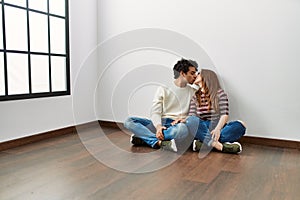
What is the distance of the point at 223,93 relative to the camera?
2441mm

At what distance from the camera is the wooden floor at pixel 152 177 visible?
1.45 metres

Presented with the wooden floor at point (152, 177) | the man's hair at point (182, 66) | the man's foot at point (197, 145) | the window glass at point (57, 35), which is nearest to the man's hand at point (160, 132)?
the wooden floor at point (152, 177)

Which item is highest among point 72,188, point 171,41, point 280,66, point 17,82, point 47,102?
point 171,41

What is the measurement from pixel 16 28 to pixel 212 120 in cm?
174

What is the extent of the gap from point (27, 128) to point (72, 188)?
114cm

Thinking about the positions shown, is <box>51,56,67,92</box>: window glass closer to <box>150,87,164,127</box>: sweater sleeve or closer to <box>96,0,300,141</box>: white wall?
<box>96,0,300,141</box>: white wall

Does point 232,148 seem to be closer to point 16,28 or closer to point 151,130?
point 151,130

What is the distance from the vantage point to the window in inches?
89.2

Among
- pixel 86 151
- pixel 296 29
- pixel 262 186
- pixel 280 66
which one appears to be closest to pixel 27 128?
pixel 86 151

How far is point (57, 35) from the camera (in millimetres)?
2752

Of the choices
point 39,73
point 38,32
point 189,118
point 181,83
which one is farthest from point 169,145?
point 38,32

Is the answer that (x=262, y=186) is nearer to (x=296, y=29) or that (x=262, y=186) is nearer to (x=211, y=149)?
(x=211, y=149)

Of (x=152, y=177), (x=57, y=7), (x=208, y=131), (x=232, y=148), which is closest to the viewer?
(x=152, y=177)

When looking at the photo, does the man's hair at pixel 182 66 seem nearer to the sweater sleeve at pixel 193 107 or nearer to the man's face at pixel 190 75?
the man's face at pixel 190 75
